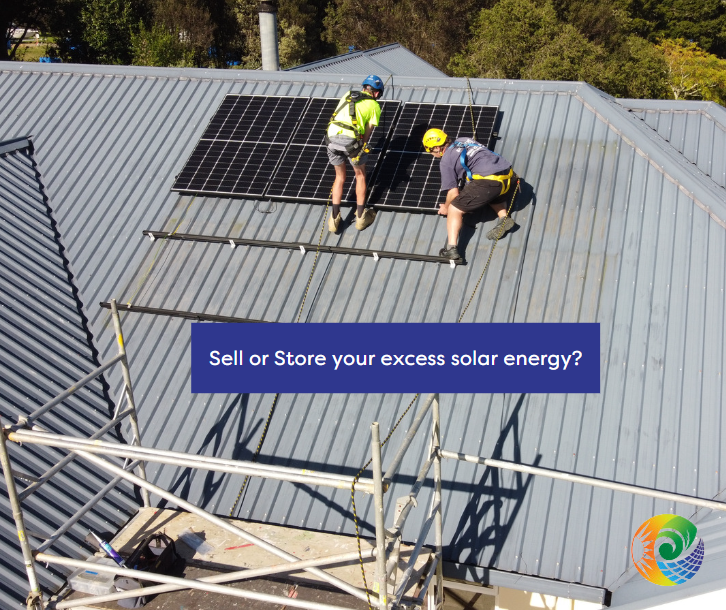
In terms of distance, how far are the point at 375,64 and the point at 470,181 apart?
13.6m

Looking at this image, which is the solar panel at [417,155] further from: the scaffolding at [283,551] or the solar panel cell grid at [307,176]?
the scaffolding at [283,551]

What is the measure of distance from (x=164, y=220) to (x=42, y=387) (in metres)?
3.44

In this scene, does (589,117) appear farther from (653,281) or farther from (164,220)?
(164,220)

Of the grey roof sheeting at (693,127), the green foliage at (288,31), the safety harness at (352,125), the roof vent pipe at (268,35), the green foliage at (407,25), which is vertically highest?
the green foliage at (407,25)

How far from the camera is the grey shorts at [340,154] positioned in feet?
32.2

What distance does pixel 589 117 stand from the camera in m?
10.6

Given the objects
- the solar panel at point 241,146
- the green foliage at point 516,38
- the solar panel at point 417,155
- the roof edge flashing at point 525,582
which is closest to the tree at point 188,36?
the green foliage at point 516,38

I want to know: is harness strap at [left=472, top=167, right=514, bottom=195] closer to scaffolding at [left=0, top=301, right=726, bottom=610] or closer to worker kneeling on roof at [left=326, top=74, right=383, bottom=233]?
worker kneeling on roof at [left=326, top=74, right=383, bottom=233]

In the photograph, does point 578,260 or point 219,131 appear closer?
point 578,260

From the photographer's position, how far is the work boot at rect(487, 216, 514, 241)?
9.45 m

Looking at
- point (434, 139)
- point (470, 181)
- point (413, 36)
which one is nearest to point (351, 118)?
point (434, 139)

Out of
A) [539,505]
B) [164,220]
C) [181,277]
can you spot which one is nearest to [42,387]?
[181,277]

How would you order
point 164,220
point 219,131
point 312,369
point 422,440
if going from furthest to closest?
point 219,131 < point 164,220 < point 312,369 < point 422,440

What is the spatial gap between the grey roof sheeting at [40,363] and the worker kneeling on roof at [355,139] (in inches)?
165
